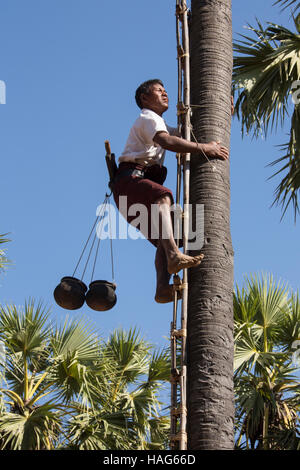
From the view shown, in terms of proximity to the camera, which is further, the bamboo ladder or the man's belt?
the man's belt

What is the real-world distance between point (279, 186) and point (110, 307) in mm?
4282

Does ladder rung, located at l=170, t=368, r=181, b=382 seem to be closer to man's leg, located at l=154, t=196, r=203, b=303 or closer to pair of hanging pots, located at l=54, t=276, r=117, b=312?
man's leg, located at l=154, t=196, r=203, b=303

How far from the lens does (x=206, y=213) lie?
411cm

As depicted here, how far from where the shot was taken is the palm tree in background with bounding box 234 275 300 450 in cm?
893

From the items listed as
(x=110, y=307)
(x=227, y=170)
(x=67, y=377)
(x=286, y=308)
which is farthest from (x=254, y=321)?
(x=227, y=170)

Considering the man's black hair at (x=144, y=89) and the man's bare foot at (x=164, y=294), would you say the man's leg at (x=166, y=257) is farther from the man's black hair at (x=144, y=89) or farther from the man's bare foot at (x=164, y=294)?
the man's black hair at (x=144, y=89)

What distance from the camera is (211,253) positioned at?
4.02 metres

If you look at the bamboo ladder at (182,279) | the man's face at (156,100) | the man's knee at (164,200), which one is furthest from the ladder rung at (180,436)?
the man's face at (156,100)

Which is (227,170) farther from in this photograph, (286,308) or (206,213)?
(286,308)

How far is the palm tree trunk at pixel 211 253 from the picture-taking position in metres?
3.62

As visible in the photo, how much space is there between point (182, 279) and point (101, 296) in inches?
65.1

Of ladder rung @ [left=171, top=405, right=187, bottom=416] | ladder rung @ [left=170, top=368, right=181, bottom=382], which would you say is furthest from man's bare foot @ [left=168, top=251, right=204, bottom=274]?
ladder rung @ [left=171, top=405, right=187, bottom=416]

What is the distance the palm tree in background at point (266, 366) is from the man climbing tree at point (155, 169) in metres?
4.37

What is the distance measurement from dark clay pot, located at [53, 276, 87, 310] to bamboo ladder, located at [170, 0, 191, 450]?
4.34 feet
